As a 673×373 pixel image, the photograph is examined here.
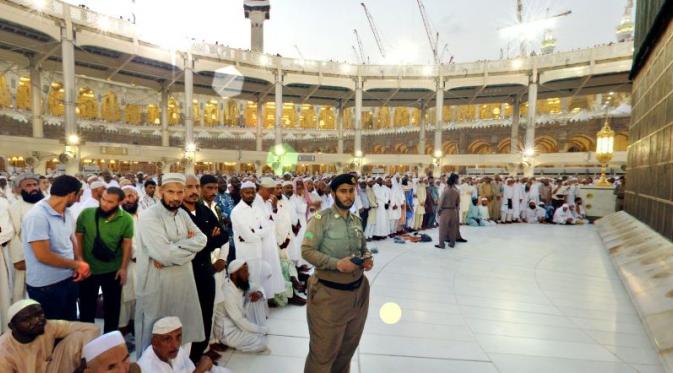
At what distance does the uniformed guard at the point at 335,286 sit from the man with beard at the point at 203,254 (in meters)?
0.89

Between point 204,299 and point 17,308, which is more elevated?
point 17,308

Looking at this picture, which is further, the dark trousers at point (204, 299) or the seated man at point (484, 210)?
the seated man at point (484, 210)

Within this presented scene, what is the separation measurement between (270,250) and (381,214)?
457 centimetres

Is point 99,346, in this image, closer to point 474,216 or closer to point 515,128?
point 474,216

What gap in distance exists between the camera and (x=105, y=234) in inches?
113

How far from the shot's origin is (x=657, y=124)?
5.62 m

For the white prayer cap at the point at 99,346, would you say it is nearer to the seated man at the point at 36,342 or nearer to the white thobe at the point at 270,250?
the seated man at the point at 36,342

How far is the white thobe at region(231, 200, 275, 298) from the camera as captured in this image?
3.81 metres

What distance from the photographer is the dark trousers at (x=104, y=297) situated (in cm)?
291

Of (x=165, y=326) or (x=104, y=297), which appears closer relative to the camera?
(x=165, y=326)

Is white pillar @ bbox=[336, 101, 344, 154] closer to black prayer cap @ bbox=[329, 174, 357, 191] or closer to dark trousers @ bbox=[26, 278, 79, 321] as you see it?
dark trousers @ bbox=[26, 278, 79, 321]

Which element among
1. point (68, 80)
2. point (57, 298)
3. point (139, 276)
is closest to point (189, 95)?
point (68, 80)

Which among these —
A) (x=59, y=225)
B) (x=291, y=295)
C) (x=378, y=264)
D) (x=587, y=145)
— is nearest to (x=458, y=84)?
(x=587, y=145)

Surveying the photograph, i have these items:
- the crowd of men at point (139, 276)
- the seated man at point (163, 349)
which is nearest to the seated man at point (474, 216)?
the crowd of men at point (139, 276)
